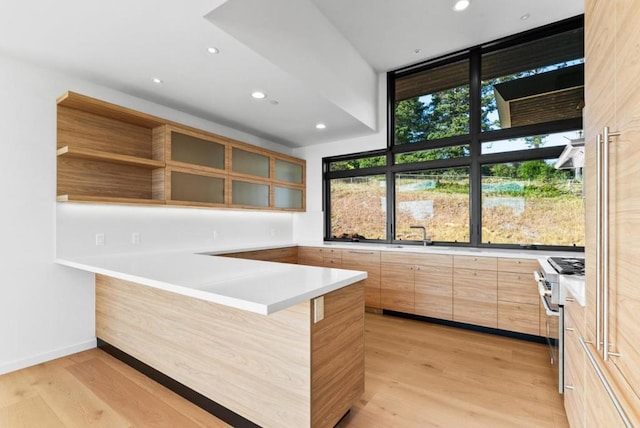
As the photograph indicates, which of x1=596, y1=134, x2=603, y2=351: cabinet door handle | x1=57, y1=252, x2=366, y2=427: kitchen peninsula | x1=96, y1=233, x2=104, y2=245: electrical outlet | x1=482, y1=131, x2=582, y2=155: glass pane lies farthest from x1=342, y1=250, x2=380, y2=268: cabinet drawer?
x1=596, y1=134, x2=603, y2=351: cabinet door handle

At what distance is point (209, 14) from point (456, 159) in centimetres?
319

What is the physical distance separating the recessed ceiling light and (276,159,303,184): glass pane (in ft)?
9.16

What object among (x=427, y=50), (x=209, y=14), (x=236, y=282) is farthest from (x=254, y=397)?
(x=427, y=50)

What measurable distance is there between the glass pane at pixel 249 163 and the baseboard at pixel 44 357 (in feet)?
7.62

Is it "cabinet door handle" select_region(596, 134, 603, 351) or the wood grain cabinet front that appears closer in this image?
"cabinet door handle" select_region(596, 134, 603, 351)

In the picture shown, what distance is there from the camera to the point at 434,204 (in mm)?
4012

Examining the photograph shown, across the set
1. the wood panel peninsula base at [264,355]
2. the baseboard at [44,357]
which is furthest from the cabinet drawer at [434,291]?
the baseboard at [44,357]

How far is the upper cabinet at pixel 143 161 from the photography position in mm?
2631

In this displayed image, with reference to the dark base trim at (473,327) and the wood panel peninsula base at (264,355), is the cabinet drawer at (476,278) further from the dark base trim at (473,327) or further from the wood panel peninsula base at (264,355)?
the wood panel peninsula base at (264,355)

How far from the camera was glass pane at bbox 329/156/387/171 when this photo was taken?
4.48 m

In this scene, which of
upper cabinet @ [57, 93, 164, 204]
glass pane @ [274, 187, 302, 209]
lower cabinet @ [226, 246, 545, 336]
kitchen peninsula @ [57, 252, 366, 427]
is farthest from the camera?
glass pane @ [274, 187, 302, 209]

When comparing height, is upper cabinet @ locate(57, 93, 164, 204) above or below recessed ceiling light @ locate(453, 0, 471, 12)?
below

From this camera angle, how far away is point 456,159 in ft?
12.6

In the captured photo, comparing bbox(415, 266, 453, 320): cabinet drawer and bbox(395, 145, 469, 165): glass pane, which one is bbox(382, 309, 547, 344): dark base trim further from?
bbox(395, 145, 469, 165): glass pane
